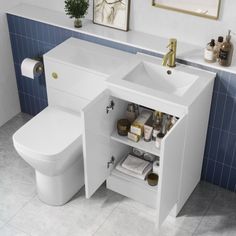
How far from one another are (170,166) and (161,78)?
57cm

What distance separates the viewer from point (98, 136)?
2.55m

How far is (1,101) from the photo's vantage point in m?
3.38

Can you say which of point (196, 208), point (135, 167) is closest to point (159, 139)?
point (135, 167)

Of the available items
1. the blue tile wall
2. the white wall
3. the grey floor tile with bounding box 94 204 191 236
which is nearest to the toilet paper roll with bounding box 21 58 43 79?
the blue tile wall

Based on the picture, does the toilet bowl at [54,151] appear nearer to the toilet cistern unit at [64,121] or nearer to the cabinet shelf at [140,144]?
the toilet cistern unit at [64,121]

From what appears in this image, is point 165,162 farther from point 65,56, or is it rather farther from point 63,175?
point 65,56

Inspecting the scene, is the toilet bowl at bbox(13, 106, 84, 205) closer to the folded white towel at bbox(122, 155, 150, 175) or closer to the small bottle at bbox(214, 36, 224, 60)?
the folded white towel at bbox(122, 155, 150, 175)

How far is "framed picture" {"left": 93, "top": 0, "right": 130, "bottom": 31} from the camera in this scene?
9.34 feet

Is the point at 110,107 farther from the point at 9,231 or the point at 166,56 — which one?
the point at 9,231

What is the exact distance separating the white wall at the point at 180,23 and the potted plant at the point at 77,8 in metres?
0.09

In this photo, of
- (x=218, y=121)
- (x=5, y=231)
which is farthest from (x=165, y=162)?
(x=5, y=231)

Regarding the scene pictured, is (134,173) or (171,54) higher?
(171,54)

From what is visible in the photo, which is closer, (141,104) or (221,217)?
(141,104)

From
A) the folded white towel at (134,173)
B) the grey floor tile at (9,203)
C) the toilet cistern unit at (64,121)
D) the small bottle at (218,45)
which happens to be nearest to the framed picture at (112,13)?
the toilet cistern unit at (64,121)
